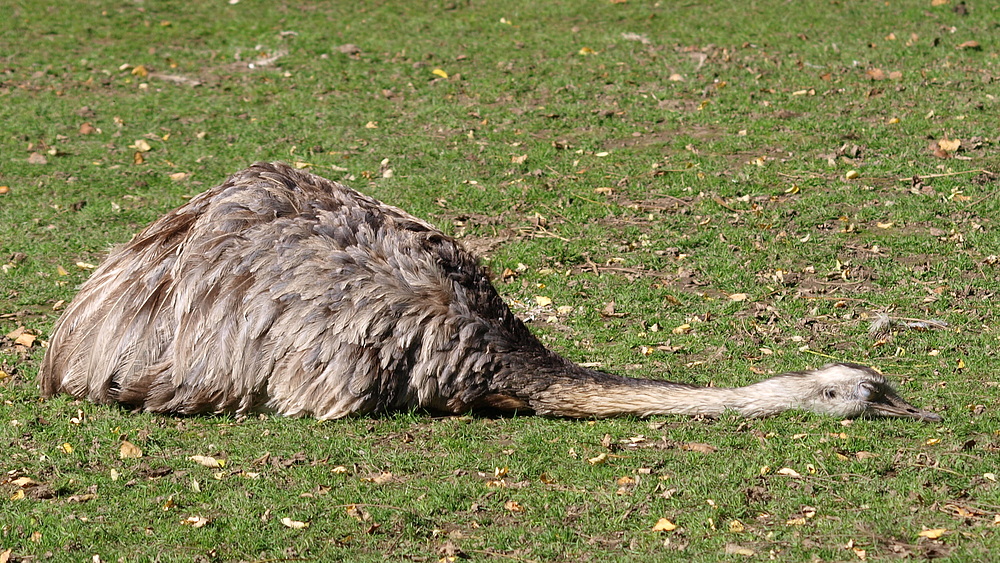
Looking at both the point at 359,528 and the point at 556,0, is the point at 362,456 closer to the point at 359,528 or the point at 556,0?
the point at 359,528

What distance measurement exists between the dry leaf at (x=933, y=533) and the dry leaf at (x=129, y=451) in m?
3.58

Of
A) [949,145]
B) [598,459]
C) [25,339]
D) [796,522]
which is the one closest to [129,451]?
[25,339]

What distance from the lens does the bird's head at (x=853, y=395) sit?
5.72 m

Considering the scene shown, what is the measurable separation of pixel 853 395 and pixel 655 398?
98 centimetres

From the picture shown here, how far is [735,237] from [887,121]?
3019 millimetres

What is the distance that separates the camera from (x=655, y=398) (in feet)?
19.2

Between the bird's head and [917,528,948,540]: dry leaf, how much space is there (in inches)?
46.0

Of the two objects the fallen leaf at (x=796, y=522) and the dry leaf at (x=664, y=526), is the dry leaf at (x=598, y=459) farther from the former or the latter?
the fallen leaf at (x=796, y=522)

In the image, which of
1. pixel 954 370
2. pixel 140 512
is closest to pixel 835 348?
pixel 954 370

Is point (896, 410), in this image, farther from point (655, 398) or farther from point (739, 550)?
point (739, 550)

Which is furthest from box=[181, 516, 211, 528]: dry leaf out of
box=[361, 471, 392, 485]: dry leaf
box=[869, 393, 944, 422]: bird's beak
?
box=[869, 393, 944, 422]: bird's beak

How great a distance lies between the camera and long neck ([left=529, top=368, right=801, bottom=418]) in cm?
584

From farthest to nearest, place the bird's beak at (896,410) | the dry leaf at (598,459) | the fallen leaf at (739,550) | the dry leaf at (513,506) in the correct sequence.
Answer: the bird's beak at (896,410) → the dry leaf at (598,459) → the dry leaf at (513,506) → the fallen leaf at (739,550)

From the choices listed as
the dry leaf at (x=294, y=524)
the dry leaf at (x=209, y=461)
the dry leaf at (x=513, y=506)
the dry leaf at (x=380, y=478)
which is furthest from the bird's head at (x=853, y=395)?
the dry leaf at (x=209, y=461)
